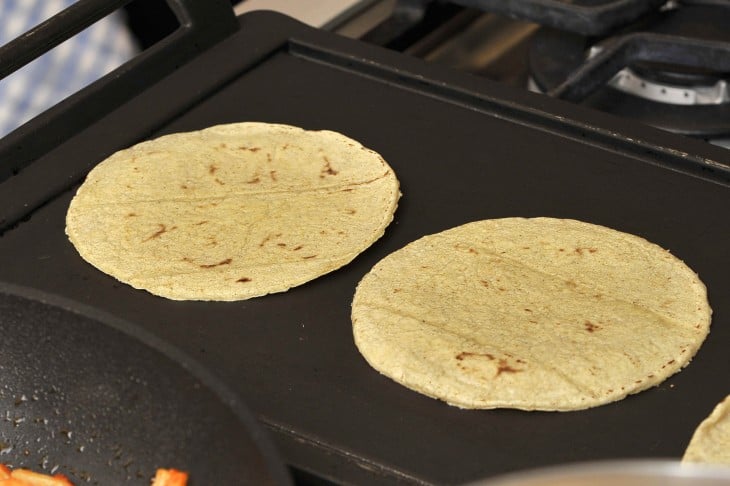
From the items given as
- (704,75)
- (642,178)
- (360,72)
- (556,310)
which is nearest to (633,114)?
(704,75)

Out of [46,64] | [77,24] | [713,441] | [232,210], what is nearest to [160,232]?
[232,210]

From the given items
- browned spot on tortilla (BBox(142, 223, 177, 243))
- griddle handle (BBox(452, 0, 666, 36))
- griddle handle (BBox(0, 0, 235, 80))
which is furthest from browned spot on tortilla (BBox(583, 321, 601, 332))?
griddle handle (BBox(0, 0, 235, 80))

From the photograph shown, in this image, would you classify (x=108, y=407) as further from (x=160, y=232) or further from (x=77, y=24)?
(x=77, y=24)

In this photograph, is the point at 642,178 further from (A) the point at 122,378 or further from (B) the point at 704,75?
(A) the point at 122,378

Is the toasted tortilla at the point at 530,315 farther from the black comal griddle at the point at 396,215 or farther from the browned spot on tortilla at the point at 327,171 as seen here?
the browned spot on tortilla at the point at 327,171

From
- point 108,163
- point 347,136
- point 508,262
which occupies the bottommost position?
point 508,262

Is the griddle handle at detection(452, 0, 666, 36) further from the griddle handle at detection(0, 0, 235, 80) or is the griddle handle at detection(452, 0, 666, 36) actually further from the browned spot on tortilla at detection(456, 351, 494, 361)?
the browned spot on tortilla at detection(456, 351, 494, 361)
